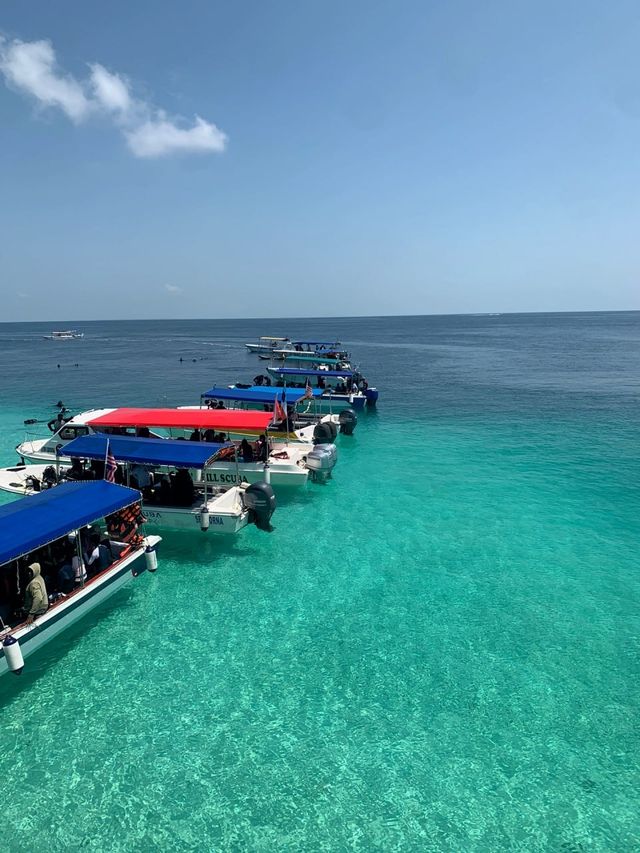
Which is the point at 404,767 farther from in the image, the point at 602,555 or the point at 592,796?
the point at 602,555

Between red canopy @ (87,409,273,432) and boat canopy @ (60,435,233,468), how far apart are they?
2.15m

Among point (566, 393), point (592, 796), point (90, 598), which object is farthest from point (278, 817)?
point (566, 393)

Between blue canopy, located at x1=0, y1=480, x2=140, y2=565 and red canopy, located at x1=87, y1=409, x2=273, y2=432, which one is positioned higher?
red canopy, located at x1=87, y1=409, x2=273, y2=432

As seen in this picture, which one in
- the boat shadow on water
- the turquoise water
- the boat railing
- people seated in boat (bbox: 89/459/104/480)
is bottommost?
the turquoise water

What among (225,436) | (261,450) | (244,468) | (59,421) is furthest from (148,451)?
(59,421)

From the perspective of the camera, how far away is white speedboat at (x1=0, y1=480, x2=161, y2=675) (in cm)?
1117

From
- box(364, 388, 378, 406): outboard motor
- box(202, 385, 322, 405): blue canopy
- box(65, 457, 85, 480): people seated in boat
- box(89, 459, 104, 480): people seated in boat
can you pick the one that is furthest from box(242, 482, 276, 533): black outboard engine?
→ box(364, 388, 378, 406): outboard motor

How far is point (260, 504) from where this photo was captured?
17797 millimetres

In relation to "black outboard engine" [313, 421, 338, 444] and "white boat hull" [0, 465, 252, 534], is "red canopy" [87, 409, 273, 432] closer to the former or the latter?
"white boat hull" [0, 465, 252, 534]

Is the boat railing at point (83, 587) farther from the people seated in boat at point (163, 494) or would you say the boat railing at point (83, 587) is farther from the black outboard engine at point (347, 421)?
the black outboard engine at point (347, 421)

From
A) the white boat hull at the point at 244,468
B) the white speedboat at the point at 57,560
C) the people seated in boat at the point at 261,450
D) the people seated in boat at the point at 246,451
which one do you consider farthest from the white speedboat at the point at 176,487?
the people seated in boat at the point at 261,450

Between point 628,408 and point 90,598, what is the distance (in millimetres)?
45025

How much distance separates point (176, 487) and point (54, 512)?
5.68 m

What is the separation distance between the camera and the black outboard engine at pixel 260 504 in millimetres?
17797
